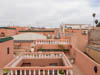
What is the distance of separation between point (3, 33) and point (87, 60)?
18228 mm

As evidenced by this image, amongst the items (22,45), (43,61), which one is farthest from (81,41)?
(43,61)

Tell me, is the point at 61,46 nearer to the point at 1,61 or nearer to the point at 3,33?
the point at 1,61

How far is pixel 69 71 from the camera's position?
4.62 m

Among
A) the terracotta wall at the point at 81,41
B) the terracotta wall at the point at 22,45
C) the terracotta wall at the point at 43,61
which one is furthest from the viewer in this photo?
the terracotta wall at the point at 81,41

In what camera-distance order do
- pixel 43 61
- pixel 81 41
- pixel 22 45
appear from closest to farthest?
pixel 43 61 < pixel 22 45 < pixel 81 41

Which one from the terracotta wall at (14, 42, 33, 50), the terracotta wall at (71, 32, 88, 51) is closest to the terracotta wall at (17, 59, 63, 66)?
the terracotta wall at (14, 42, 33, 50)

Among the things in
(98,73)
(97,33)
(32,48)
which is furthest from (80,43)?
(98,73)

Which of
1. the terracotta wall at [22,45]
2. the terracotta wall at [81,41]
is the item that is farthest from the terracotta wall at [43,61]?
the terracotta wall at [81,41]

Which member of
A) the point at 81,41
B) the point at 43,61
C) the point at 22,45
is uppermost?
the point at 81,41

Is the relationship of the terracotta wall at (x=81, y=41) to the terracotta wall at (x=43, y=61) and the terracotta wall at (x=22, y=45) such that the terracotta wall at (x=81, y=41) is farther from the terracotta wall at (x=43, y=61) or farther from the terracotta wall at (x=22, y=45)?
the terracotta wall at (x=43, y=61)

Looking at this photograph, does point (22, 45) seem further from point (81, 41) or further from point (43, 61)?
point (81, 41)

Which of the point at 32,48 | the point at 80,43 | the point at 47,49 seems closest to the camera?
the point at 32,48

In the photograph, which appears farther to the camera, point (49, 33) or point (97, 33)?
point (49, 33)

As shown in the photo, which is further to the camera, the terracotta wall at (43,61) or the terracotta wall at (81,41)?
the terracotta wall at (81,41)
